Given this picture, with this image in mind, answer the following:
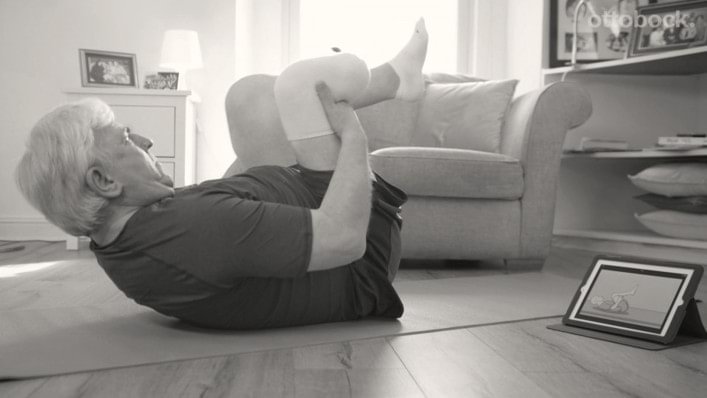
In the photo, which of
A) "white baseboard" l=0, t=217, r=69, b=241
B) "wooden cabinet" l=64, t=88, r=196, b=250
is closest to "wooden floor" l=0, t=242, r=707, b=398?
"wooden cabinet" l=64, t=88, r=196, b=250

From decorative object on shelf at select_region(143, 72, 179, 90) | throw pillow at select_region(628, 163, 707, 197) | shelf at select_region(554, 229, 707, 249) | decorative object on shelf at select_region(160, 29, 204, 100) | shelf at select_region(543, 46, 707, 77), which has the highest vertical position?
decorative object on shelf at select_region(160, 29, 204, 100)

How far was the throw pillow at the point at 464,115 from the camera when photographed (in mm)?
3205

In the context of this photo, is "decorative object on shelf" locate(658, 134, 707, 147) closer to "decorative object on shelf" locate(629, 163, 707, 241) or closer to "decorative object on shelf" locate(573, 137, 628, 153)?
"decorative object on shelf" locate(629, 163, 707, 241)

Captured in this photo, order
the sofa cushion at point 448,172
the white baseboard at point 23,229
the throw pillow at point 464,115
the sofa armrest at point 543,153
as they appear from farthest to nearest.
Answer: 1. the white baseboard at point 23,229
2. the throw pillow at point 464,115
3. the sofa armrest at point 543,153
4. the sofa cushion at point 448,172

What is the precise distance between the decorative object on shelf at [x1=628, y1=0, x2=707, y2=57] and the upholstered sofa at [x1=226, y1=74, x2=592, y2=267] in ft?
2.83

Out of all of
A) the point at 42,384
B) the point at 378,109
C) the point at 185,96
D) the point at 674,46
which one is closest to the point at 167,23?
the point at 185,96

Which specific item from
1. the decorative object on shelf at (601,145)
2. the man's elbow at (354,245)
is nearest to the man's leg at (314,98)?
the man's elbow at (354,245)

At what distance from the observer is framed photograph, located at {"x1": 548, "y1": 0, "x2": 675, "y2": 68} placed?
3.84 meters

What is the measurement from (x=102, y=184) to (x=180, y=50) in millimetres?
2523

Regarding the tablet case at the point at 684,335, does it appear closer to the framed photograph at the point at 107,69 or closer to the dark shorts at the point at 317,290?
the dark shorts at the point at 317,290

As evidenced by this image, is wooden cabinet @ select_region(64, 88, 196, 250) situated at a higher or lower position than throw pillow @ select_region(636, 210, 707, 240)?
higher

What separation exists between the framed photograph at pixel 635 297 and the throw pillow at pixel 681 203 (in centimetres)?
159

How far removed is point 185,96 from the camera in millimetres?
3605

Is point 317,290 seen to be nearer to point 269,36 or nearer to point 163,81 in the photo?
point 163,81
